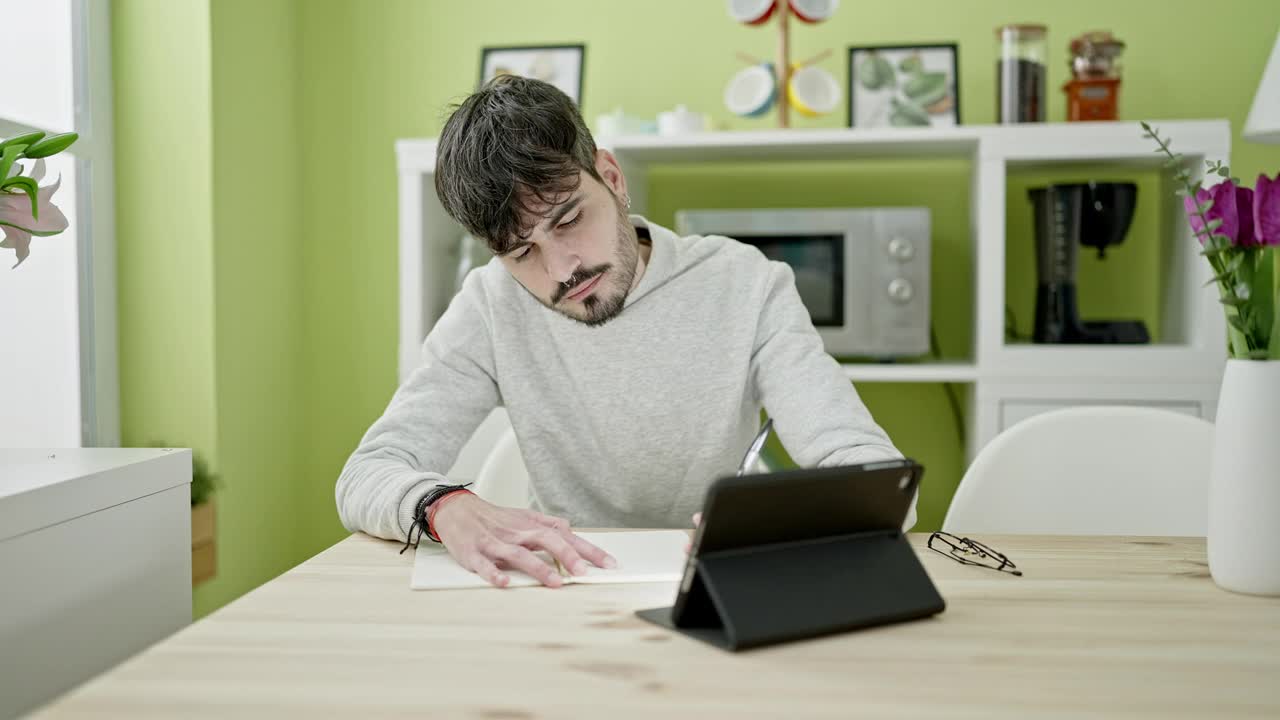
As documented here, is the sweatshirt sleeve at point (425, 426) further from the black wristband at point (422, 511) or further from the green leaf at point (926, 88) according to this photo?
the green leaf at point (926, 88)

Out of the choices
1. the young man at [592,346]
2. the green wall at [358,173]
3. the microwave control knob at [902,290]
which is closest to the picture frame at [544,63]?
the green wall at [358,173]

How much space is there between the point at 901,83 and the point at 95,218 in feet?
5.98

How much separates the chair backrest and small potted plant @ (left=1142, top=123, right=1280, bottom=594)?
959 mm

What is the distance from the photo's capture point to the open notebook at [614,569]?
0.95 meters

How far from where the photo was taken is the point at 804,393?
1.34m

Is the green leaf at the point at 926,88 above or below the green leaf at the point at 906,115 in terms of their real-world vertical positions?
above

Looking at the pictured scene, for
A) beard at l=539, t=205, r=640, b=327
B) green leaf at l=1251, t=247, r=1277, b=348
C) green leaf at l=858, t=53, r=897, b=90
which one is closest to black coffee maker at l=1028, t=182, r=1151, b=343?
green leaf at l=858, t=53, r=897, b=90

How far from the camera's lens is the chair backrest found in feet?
5.24

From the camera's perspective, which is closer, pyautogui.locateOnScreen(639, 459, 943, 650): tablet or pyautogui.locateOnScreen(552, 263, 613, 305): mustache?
pyautogui.locateOnScreen(639, 459, 943, 650): tablet

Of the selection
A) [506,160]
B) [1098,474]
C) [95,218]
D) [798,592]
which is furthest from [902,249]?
[95,218]

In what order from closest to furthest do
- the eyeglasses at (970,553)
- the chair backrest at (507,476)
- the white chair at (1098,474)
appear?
the eyeglasses at (970,553)
the white chair at (1098,474)
the chair backrest at (507,476)

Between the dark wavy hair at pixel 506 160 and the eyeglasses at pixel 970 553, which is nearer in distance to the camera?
the eyeglasses at pixel 970 553

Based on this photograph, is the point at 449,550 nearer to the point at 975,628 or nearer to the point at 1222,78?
the point at 975,628

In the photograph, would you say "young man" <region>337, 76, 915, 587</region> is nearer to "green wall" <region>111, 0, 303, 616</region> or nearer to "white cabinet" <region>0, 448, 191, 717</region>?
"white cabinet" <region>0, 448, 191, 717</region>
